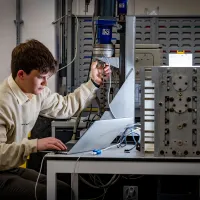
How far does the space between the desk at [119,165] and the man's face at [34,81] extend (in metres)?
0.40

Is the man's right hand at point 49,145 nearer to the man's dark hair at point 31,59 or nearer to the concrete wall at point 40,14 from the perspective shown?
the man's dark hair at point 31,59

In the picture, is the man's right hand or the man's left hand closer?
the man's right hand

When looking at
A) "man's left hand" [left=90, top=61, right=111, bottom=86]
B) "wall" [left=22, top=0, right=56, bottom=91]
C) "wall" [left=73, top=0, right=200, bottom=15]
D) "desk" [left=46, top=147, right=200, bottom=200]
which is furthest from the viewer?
"wall" [left=73, top=0, right=200, bottom=15]

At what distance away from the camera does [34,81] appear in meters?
1.95

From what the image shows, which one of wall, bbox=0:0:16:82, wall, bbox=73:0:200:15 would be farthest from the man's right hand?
wall, bbox=73:0:200:15

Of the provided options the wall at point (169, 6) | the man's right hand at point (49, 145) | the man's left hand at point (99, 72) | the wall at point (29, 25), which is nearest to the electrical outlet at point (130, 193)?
the man's left hand at point (99, 72)

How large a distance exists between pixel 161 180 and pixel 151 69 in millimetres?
628

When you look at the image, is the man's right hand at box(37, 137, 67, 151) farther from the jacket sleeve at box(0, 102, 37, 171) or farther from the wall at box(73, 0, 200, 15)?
the wall at box(73, 0, 200, 15)

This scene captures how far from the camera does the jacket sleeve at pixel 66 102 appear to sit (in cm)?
227

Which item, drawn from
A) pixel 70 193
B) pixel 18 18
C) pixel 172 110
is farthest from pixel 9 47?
pixel 172 110

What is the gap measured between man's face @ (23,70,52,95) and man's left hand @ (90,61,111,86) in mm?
348

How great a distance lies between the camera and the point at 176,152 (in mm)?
1723

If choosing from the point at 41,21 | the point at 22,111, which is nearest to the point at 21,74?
the point at 22,111

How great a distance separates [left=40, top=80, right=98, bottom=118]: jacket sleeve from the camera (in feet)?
7.45
